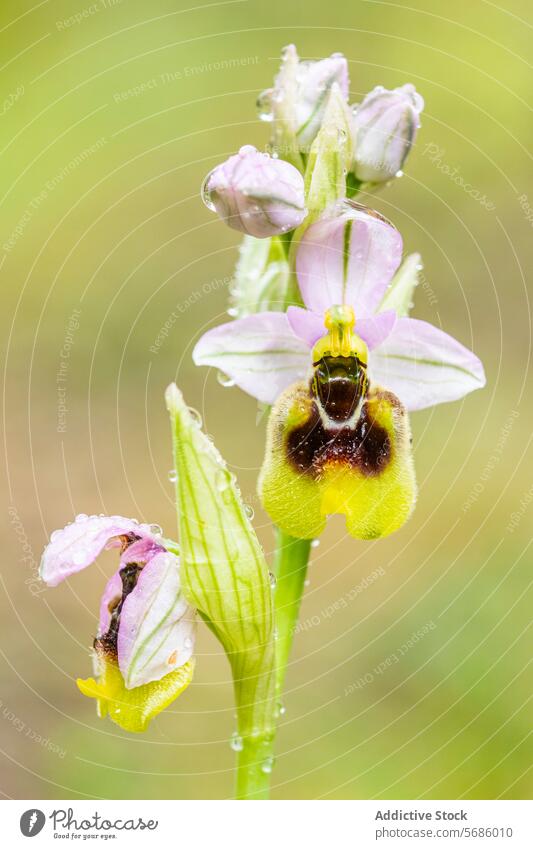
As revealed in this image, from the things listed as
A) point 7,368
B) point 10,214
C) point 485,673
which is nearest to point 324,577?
point 485,673

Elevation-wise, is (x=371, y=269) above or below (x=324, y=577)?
below

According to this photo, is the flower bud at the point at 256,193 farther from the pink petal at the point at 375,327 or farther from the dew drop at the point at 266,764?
the dew drop at the point at 266,764

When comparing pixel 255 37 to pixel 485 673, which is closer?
pixel 485 673

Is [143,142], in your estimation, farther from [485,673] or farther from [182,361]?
[485,673]

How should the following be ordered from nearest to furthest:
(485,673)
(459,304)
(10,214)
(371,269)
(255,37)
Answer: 1. (371,269)
2. (485,673)
3. (10,214)
4. (255,37)
5. (459,304)

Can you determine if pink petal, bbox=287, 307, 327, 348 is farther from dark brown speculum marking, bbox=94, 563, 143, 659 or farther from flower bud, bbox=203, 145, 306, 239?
dark brown speculum marking, bbox=94, 563, 143, 659

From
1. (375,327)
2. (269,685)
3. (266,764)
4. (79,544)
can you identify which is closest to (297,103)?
(375,327)

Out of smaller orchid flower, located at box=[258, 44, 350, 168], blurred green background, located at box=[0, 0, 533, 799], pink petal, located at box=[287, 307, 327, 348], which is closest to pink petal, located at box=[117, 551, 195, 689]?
pink petal, located at box=[287, 307, 327, 348]
